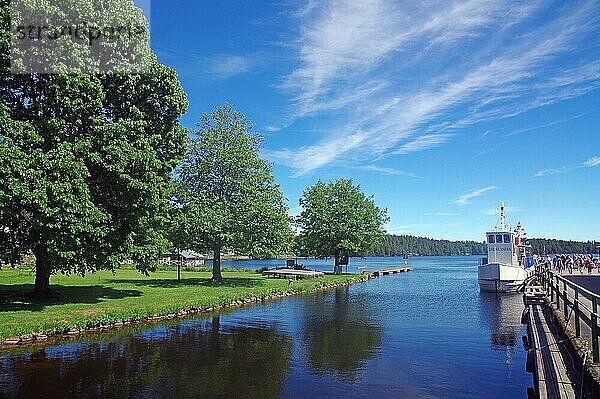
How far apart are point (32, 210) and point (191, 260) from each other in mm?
70726

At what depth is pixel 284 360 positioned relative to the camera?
56.2ft

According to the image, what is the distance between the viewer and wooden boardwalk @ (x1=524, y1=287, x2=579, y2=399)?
10.5 m

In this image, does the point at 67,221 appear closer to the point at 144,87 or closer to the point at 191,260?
the point at 144,87

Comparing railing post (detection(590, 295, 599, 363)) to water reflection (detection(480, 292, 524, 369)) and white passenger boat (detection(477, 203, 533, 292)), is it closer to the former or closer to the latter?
water reflection (detection(480, 292, 524, 369))

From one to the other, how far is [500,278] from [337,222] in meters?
24.8

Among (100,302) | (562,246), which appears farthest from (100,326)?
(562,246)

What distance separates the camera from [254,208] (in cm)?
3922

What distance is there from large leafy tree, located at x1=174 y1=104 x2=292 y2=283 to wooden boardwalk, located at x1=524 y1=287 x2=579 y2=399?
76.4 ft

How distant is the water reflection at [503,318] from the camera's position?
20844mm

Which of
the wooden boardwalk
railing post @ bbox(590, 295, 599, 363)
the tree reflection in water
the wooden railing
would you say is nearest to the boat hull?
the tree reflection in water

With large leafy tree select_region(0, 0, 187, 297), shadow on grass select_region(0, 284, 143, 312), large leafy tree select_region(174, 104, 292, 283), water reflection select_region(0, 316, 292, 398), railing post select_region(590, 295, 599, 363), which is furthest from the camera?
large leafy tree select_region(174, 104, 292, 283)

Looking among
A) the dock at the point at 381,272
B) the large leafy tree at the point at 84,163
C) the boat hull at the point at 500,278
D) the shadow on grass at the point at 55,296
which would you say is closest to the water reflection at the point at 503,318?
the boat hull at the point at 500,278

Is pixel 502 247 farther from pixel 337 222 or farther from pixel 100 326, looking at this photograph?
pixel 100 326

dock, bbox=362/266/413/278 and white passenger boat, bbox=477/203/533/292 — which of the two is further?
dock, bbox=362/266/413/278
